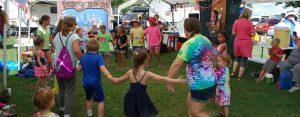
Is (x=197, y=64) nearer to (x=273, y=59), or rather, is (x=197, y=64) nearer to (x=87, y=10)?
(x=273, y=59)

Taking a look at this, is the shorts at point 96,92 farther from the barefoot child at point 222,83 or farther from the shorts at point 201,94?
the barefoot child at point 222,83

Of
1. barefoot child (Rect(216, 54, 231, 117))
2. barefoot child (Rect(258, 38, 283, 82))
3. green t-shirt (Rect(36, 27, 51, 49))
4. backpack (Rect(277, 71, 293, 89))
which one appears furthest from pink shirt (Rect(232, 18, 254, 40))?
green t-shirt (Rect(36, 27, 51, 49))

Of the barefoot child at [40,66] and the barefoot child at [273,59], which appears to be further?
the barefoot child at [273,59]

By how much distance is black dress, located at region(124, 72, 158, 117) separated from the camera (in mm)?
5301

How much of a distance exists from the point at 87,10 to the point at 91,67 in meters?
11.6

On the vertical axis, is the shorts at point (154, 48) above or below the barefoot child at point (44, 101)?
above

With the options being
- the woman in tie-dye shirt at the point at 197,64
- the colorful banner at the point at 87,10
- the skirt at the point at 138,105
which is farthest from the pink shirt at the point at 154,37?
the skirt at the point at 138,105

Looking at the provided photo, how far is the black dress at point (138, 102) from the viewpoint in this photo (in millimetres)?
5301

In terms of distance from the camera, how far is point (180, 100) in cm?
813

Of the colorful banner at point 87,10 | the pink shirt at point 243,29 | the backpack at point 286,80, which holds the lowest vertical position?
the backpack at point 286,80

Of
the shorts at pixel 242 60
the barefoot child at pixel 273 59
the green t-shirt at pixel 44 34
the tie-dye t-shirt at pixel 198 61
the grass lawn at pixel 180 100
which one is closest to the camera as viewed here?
the tie-dye t-shirt at pixel 198 61

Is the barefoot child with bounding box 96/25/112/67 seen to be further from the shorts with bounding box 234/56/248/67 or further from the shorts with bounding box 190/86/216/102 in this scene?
the shorts with bounding box 190/86/216/102

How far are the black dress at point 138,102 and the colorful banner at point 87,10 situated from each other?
1215cm

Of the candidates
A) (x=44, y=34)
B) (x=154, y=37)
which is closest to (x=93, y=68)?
(x=44, y=34)
